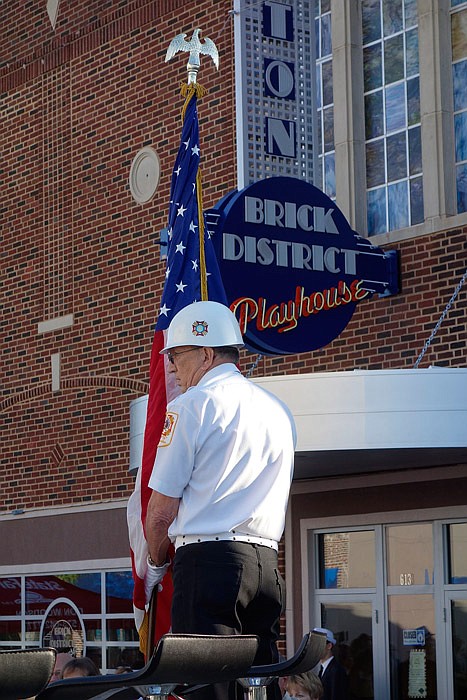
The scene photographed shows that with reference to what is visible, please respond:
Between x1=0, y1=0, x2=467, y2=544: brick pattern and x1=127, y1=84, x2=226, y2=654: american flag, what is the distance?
4.27m

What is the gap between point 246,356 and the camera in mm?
14461

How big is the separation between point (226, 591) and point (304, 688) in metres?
6.16

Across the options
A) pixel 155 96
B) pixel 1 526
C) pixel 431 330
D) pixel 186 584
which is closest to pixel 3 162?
pixel 155 96

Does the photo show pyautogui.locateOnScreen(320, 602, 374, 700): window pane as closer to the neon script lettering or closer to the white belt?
the neon script lettering

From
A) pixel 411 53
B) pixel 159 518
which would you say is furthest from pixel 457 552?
pixel 159 518

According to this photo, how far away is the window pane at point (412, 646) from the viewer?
1272 cm

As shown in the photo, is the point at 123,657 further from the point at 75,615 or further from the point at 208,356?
the point at 208,356

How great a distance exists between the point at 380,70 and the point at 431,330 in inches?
121

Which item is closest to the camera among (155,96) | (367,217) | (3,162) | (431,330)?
(431,330)

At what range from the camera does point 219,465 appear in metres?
4.35

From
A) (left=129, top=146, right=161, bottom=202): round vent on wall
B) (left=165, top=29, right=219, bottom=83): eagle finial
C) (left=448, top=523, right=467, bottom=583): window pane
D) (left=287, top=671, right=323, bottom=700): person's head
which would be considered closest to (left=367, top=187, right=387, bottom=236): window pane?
(left=129, top=146, right=161, bottom=202): round vent on wall

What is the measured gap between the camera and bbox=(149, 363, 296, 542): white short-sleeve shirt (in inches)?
171

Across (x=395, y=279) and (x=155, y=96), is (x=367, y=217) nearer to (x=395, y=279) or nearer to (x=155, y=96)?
(x=395, y=279)

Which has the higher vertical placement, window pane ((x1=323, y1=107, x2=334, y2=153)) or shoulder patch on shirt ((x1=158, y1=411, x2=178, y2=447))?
window pane ((x1=323, y1=107, x2=334, y2=153))
